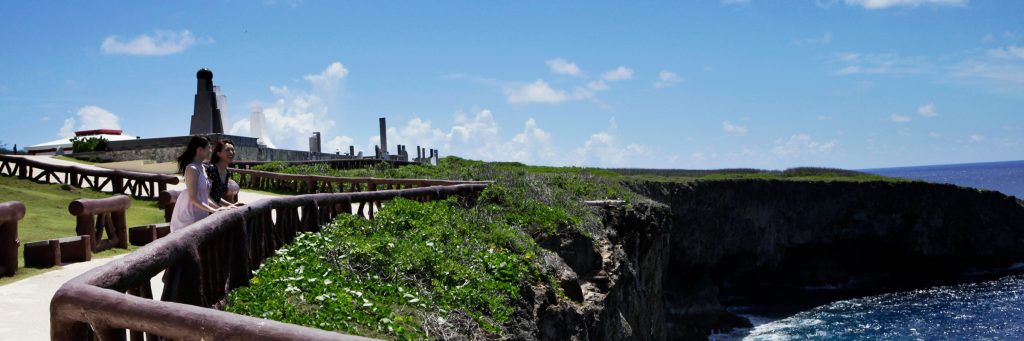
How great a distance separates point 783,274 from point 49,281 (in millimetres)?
63854

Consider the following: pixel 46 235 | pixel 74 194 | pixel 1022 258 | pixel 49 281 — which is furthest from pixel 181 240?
pixel 1022 258

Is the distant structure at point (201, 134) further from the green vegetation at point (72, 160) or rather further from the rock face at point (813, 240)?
the rock face at point (813, 240)

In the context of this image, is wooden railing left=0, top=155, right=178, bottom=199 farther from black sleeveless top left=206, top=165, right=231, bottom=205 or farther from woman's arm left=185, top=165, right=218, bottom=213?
woman's arm left=185, top=165, right=218, bottom=213

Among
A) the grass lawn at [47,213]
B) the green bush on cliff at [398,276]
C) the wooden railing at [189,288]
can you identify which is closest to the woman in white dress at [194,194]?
the wooden railing at [189,288]

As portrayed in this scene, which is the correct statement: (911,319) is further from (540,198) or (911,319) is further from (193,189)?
(193,189)

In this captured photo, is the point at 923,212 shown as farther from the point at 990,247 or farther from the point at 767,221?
the point at 767,221

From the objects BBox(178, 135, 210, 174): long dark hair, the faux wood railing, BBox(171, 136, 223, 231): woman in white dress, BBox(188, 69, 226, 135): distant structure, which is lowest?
the faux wood railing

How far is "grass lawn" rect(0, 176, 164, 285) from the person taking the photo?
46.9 feet

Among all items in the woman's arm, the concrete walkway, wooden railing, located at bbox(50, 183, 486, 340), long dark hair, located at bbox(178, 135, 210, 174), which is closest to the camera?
wooden railing, located at bbox(50, 183, 486, 340)

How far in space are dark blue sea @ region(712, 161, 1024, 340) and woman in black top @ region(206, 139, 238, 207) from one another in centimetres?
3944

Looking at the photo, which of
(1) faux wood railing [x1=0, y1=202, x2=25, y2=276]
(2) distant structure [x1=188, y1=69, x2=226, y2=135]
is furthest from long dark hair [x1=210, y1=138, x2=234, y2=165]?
(2) distant structure [x1=188, y1=69, x2=226, y2=135]

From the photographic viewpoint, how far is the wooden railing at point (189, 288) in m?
4.00

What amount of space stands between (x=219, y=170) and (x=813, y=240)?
63951 mm

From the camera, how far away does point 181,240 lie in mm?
6406
